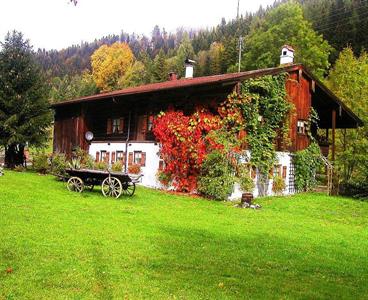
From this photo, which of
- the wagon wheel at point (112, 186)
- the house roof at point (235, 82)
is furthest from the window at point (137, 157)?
the wagon wheel at point (112, 186)

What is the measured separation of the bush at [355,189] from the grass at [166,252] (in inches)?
355

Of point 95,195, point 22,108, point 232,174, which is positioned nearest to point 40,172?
point 22,108

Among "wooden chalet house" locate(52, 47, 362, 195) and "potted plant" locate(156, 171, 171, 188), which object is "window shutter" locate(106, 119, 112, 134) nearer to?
"wooden chalet house" locate(52, 47, 362, 195)

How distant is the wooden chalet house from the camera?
2170cm

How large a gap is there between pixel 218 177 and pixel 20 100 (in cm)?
1491

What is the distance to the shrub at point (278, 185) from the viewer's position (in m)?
23.0

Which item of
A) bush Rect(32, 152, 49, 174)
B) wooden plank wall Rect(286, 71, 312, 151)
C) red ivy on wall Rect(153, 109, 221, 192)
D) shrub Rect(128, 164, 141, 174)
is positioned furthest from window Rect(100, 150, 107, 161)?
wooden plank wall Rect(286, 71, 312, 151)

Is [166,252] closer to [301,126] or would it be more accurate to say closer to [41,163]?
[301,126]

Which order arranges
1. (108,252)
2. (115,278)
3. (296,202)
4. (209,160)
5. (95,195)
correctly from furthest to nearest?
(296,202) → (209,160) → (95,195) → (108,252) → (115,278)

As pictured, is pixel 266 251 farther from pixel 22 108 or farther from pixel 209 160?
pixel 22 108

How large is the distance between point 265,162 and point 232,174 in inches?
110

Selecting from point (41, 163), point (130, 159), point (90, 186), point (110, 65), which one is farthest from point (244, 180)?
point (110, 65)

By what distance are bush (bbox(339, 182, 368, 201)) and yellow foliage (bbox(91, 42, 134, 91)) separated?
205 feet

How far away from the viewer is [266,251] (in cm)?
975
